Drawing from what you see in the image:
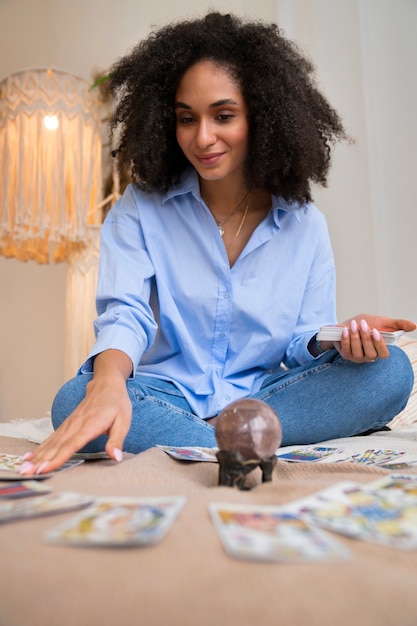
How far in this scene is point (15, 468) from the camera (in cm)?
90

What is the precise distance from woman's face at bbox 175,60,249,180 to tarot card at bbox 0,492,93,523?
953 mm

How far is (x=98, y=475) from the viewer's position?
2.85 feet

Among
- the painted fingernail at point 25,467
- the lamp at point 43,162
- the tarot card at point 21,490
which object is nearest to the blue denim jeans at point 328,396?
the painted fingernail at point 25,467

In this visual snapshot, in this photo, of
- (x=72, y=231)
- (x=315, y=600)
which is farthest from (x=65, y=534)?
(x=72, y=231)

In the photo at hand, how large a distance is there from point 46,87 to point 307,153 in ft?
4.40

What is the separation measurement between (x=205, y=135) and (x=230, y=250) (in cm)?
30

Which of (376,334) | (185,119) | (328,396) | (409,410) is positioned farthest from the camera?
(409,410)

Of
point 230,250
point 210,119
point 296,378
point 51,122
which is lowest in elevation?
point 296,378

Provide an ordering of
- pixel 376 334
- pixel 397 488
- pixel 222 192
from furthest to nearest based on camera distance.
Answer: pixel 222 192 → pixel 376 334 → pixel 397 488

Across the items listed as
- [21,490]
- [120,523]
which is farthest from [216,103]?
[120,523]

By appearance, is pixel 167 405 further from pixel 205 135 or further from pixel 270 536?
pixel 270 536

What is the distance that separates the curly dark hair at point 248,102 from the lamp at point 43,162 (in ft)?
2.78

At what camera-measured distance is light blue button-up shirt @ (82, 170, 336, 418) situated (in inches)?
59.4

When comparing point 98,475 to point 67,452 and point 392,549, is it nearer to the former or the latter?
Result: point 67,452
